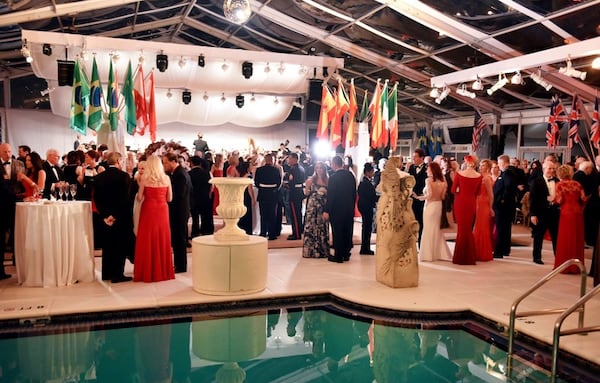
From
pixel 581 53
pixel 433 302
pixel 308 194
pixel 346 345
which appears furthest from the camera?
pixel 581 53

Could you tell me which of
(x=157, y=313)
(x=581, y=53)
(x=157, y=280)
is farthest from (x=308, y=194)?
(x=581, y=53)

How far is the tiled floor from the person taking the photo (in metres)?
5.57

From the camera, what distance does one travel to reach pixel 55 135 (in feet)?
62.1

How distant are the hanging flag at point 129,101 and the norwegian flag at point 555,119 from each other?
1015 cm

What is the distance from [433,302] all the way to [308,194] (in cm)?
312

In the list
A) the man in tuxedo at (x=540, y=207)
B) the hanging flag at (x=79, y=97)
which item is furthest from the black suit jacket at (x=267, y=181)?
the man in tuxedo at (x=540, y=207)

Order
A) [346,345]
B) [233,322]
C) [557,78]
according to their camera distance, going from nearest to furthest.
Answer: [346,345] < [233,322] < [557,78]

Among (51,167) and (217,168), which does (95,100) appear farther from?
(217,168)

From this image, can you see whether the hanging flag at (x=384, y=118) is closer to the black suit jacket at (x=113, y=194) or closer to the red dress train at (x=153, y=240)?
the red dress train at (x=153, y=240)

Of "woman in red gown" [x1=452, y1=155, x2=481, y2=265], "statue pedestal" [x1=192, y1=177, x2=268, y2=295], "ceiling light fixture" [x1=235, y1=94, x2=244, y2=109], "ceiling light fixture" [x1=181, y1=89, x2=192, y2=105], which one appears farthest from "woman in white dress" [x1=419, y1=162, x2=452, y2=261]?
"ceiling light fixture" [x1=181, y1=89, x2=192, y2=105]

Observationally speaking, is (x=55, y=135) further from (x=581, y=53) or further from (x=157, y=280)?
(x=581, y=53)

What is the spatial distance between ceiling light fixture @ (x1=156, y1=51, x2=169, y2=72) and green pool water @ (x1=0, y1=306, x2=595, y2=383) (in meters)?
6.42

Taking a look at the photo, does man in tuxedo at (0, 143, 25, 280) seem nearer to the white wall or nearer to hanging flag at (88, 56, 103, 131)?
hanging flag at (88, 56, 103, 131)

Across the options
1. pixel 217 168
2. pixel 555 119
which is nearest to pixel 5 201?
pixel 217 168
